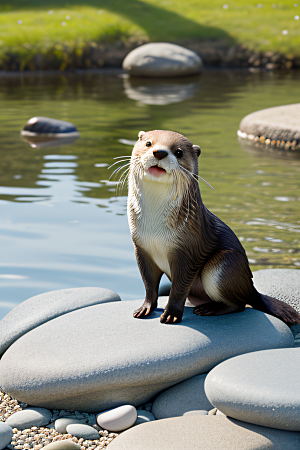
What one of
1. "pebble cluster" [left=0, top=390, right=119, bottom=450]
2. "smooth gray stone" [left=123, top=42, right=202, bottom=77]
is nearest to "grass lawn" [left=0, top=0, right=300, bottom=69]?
"smooth gray stone" [left=123, top=42, right=202, bottom=77]

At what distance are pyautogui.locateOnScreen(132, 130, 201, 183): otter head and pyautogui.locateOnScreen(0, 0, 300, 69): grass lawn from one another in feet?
54.9

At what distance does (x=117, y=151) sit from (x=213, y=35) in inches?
509

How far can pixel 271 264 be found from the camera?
5.04m

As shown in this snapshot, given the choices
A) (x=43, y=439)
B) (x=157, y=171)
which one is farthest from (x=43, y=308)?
(x=157, y=171)

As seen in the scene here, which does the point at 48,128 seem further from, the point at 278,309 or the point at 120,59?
the point at 120,59

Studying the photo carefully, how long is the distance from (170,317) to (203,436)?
2.64 feet

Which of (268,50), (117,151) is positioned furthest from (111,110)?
(268,50)

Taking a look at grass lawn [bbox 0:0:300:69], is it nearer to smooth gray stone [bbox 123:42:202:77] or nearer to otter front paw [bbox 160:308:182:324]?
smooth gray stone [bbox 123:42:202:77]

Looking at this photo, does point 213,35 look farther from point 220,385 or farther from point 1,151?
A: point 220,385

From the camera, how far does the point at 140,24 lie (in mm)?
20953

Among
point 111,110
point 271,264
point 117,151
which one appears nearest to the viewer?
point 271,264

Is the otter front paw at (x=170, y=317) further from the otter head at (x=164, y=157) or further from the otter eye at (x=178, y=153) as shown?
the otter eye at (x=178, y=153)

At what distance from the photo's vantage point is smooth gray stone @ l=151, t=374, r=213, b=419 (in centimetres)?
288

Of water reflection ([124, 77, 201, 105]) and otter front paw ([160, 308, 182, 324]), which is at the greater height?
water reflection ([124, 77, 201, 105])
